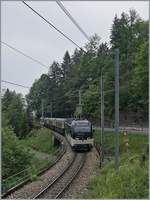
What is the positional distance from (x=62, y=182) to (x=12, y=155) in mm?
9595

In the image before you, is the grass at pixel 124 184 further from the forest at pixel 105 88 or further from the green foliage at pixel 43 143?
the green foliage at pixel 43 143

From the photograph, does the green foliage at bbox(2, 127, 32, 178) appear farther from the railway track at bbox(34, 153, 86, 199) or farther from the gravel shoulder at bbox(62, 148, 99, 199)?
the gravel shoulder at bbox(62, 148, 99, 199)

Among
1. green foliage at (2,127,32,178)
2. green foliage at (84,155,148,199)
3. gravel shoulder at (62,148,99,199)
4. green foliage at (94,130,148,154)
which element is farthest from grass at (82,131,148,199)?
green foliage at (94,130,148,154)

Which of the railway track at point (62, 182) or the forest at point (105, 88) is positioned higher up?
the forest at point (105, 88)

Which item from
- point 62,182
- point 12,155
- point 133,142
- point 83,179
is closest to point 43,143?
point 133,142

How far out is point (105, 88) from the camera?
73.4 m

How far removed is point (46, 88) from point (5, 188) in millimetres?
107032

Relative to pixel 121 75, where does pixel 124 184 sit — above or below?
below

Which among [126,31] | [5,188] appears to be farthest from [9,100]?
[5,188]

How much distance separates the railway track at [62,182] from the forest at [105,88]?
12.7 feet

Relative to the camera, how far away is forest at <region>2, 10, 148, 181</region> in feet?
161

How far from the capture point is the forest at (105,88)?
48938 mm

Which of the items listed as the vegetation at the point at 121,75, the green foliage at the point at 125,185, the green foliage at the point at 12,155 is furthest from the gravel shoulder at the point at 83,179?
the vegetation at the point at 121,75

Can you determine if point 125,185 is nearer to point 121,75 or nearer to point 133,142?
point 133,142
